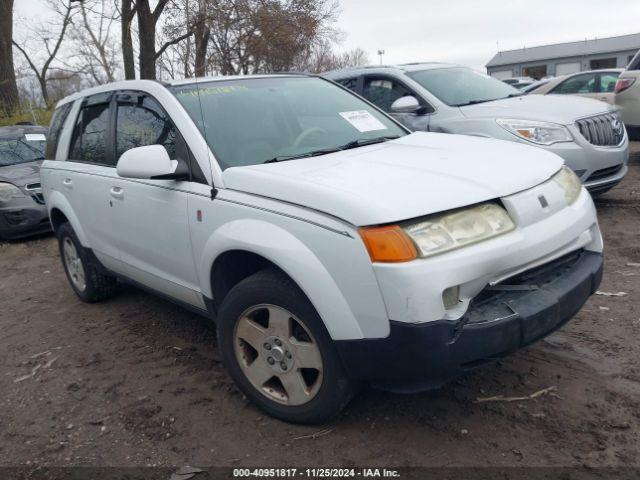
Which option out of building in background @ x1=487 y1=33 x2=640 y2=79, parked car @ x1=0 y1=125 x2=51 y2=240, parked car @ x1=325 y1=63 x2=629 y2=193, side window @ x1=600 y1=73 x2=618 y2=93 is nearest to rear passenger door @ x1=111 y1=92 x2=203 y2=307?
parked car @ x1=325 y1=63 x2=629 y2=193

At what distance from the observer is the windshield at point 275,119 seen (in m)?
3.24

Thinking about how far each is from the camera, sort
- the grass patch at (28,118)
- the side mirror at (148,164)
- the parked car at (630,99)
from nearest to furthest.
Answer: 1. the side mirror at (148,164)
2. the parked car at (630,99)
3. the grass patch at (28,118)

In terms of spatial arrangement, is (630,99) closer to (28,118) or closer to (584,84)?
(584,84)

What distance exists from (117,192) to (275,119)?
3.91ft

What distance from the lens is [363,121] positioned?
3.78 m

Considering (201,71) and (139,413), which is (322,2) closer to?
(201,71)

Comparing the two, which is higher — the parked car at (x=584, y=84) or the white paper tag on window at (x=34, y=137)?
the parked car at (x=584, y=84)

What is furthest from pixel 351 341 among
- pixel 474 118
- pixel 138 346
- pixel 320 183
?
pixel 474 118

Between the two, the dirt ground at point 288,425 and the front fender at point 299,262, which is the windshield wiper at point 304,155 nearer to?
the front fender at point 299,262

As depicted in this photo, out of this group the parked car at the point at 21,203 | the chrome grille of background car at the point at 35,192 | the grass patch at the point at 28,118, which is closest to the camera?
the parked car at the point at 21,203

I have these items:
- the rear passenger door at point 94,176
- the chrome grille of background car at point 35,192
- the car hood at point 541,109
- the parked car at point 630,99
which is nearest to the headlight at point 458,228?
the rear passenger door at point 94,176

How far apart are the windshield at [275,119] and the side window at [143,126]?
0.18 m

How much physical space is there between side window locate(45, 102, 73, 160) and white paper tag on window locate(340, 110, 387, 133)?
257cm

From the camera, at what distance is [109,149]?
414cm
